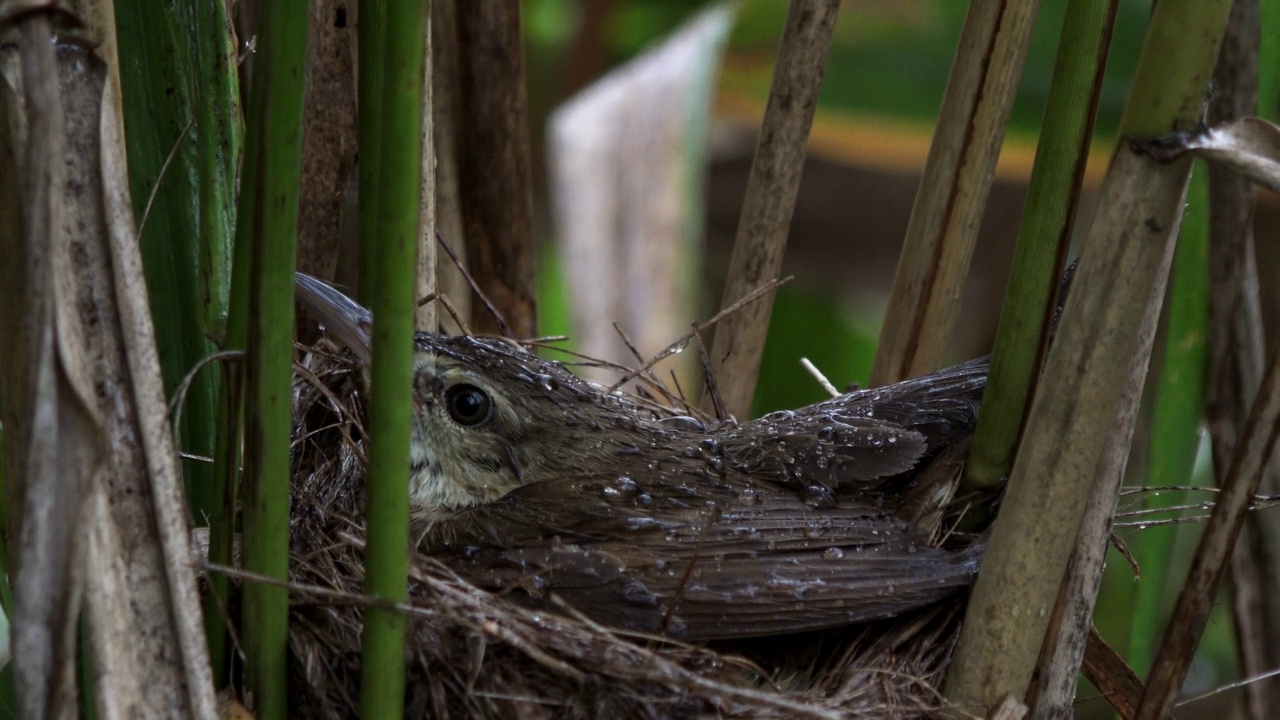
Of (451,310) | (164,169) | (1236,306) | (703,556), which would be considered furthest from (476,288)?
(1236,306)

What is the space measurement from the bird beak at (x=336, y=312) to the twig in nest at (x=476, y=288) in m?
0.20

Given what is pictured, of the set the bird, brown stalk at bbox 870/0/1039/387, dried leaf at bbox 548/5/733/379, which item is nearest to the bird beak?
the bird

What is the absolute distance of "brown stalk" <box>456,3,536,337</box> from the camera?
1403 mm

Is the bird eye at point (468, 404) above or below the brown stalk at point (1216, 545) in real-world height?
below

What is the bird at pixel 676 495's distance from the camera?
1.12 meters

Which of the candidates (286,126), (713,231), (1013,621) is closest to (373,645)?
(286,126)

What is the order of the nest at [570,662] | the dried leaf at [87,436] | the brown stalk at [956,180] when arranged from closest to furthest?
the dried leaf at [87,436] < the nest at [570,662] < the brown stalk at [956,180]

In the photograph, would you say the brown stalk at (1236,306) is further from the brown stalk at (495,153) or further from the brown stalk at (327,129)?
the brown stalk at (327,129)

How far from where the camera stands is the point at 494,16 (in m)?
1.38

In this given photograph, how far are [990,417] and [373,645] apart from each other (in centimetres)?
54

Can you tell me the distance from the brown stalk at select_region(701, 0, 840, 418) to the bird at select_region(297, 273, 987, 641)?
9 centimetres

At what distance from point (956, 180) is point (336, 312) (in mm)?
643

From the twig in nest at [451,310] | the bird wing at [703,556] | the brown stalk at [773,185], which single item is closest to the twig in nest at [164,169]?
the twig in nest at [451,310]

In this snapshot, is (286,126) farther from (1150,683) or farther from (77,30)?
(1150,683)
